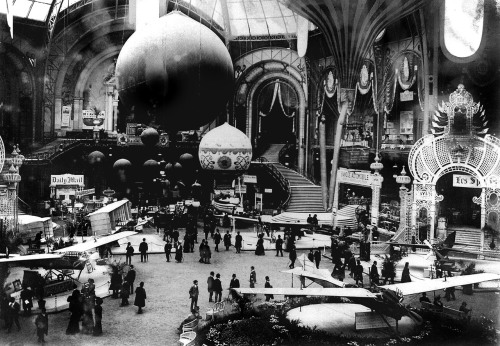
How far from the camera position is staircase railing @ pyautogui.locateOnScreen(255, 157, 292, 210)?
1023 inches

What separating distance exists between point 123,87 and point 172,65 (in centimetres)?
58

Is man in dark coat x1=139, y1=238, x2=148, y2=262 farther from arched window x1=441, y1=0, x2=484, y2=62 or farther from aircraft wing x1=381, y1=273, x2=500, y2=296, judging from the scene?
arched window x1=441, y1=0, x2=484, y2=62

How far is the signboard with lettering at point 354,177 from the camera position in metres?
22.7

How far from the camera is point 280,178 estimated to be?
89.0 ft

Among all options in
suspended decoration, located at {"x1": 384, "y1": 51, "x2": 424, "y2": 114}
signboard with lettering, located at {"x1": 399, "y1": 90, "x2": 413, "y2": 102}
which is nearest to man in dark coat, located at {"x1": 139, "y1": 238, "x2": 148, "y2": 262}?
suspended decoration, located at {"x1": 384, "y1": 51, "x2": 424, "y2": 114}

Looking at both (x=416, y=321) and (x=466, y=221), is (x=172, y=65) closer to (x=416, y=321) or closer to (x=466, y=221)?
(x=416, y=321)

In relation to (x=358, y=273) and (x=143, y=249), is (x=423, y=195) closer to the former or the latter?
(x=358, y=273)

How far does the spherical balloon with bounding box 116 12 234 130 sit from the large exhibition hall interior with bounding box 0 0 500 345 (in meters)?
0.02

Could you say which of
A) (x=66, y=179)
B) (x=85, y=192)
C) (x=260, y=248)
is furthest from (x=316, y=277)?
(x=66, y=179)

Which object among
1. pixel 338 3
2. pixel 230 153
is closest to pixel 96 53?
pixel 230 153

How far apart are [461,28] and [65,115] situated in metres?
20.5

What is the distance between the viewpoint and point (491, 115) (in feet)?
59.6

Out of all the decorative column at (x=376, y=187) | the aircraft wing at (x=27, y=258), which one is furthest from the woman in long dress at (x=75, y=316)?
the decorative column at (x=376, y=187)

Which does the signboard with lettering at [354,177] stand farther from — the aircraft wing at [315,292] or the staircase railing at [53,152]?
the staircase railing at [53,152]
